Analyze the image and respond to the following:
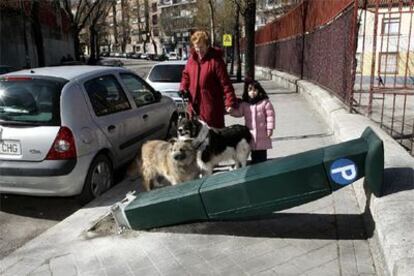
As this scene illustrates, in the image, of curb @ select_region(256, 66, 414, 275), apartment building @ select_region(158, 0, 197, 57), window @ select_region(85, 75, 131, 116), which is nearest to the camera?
curb @ select_region(256, 66, 414, 275)

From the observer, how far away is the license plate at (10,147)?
17.8 ft

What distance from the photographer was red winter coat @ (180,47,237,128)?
18.4 feet

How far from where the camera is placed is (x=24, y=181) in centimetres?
542

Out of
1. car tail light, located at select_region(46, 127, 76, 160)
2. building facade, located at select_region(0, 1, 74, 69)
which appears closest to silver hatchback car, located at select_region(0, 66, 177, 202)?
car tail light, located at select_region(46, 127, 76, 160)

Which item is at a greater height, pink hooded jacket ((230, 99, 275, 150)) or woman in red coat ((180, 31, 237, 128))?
woman in red coat ((180, 31, 237, 128))

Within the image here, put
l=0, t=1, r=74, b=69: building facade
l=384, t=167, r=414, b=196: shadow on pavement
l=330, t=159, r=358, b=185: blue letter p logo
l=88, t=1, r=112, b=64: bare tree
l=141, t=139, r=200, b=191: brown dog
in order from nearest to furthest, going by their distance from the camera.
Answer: l=330, t=159, r=358, b=185: blue letter p logo → l=384, t=167, r=414, b=196: shadow on pavement → l=141, t=139, r=200, b=191: brown dog → l=0, t=1, r=74, b=69: building facade → l=88, t=1, r=112, b=64: bare tree

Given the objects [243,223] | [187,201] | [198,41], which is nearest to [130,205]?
[187,201]

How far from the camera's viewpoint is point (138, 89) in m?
7.57

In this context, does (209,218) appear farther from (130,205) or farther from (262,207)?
(130,205)

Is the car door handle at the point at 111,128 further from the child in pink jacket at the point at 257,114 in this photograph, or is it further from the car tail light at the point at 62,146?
the child in pink jacket at the point at 257,114

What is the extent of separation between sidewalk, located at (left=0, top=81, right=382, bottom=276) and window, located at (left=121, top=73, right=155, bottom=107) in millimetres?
2543

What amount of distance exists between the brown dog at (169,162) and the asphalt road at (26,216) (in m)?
1.05

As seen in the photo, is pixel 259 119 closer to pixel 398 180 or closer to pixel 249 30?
pixel 398 180

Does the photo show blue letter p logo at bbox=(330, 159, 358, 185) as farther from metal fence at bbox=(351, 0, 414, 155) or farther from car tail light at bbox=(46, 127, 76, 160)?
metal fence at bbox=(351, 0, 414, 155)
